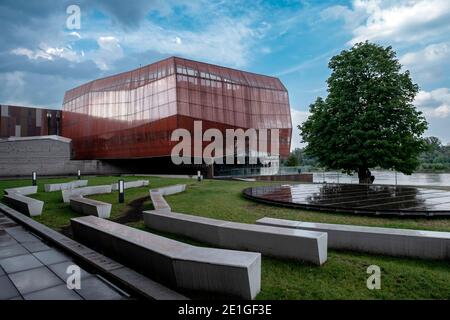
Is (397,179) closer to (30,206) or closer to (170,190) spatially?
(170,190)

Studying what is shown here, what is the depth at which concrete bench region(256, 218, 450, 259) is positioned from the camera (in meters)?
5.30

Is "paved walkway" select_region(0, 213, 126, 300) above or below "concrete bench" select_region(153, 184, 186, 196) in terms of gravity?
below

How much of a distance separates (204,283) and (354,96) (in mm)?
19905

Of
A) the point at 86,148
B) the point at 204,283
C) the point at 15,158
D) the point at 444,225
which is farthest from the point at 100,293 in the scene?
the point at 86,148

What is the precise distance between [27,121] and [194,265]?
226 feet

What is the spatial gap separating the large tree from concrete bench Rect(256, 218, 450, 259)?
46.6ft

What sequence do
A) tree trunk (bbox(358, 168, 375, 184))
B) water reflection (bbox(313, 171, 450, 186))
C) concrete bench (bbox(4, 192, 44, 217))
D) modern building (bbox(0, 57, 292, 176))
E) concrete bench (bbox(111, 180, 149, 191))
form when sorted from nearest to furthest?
concrete bench (bbox(4, 192, 44, 217)) → concrete bench (bbox(111, 180, 149, 191)) → tree trunk (bbox(358, 168, 375, 184)) → water reflection (bbox(313, 171, 450, 186)) → modern building (bbox(0, 57, 292, 176))

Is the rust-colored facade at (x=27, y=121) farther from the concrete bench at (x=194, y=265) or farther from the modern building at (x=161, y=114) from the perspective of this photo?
the concrete bench at (x=194, y=265)

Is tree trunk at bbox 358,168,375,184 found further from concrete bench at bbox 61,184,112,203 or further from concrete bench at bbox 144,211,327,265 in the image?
concrete bench at bbox 144,211,327,265

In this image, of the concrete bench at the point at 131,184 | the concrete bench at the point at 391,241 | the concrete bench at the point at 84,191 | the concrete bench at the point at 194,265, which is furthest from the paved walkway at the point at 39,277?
the concrete bench at the point at 131,184

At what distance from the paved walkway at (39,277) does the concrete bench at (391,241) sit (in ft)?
14.1

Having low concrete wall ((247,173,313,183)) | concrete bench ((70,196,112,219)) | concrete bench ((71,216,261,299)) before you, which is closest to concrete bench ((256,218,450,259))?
concrete bench ((71,216,261,299))

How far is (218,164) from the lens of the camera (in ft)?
147

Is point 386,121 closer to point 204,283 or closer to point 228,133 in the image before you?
point 204,283
